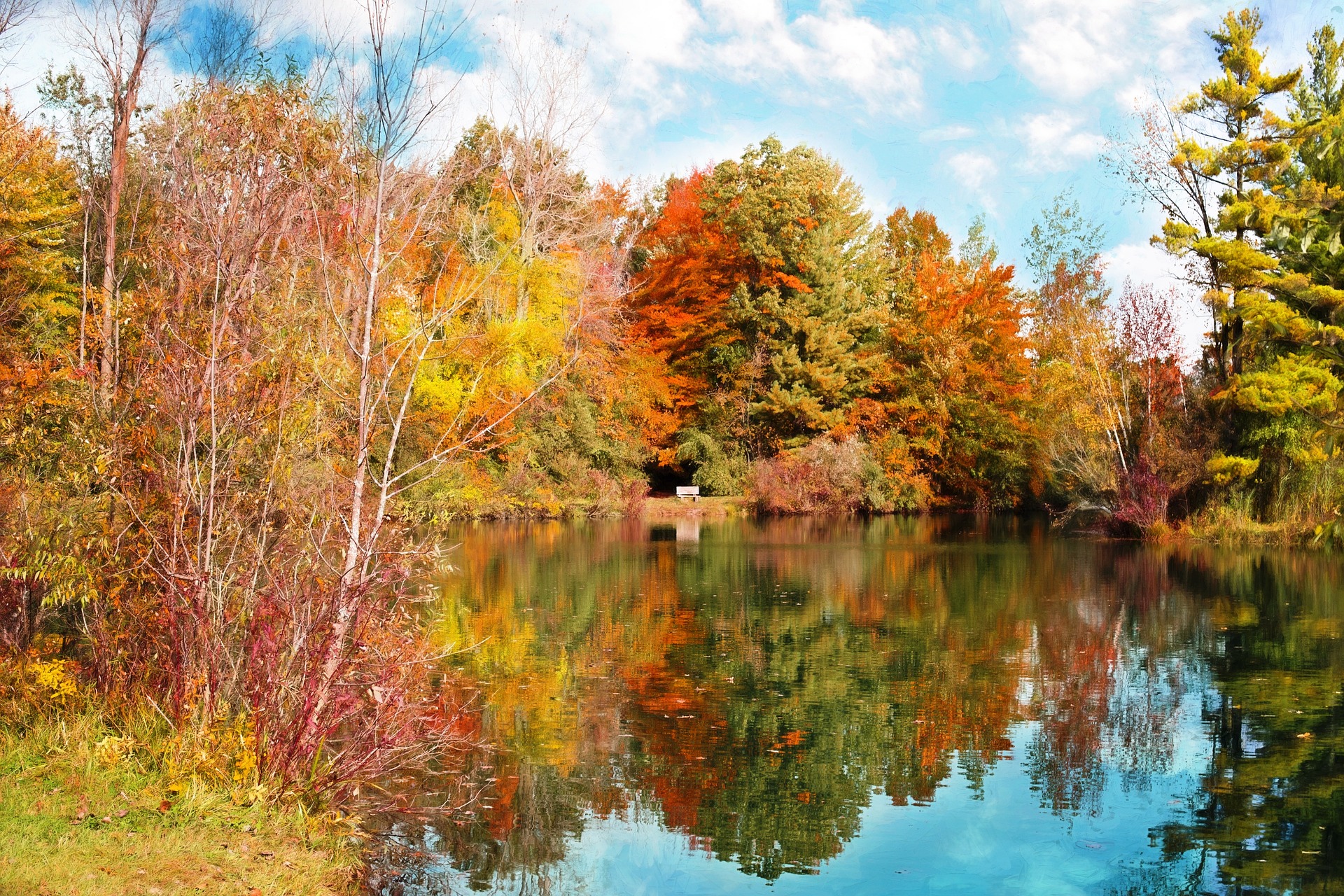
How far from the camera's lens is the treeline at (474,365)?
22.3 ft

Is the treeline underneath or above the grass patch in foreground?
above

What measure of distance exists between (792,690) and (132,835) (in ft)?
22.3

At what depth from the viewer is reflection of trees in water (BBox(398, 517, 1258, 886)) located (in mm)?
7691

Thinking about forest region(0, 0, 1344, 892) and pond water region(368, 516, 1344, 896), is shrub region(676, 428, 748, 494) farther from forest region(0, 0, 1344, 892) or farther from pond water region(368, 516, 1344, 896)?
pond water region(368, 516, 1344, 896)

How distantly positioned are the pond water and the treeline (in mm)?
1048

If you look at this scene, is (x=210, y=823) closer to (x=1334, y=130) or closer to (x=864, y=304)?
(x=1334, y=130)

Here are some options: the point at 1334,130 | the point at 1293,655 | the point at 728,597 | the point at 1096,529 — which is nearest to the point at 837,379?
the point at 1096,529

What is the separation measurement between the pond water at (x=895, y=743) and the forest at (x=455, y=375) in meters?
1.00

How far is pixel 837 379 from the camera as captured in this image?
1686 inches

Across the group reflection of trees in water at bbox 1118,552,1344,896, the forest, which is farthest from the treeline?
reflection of trees in water at bbox 1118,552,1344,896

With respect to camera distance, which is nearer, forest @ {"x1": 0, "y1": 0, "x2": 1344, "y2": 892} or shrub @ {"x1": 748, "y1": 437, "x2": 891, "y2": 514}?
forest @ {"x1": 0, "y1": 0, "x2": 1344, "y2": 892}

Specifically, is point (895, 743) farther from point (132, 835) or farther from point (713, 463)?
point (713, 463)

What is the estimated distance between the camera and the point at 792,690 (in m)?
11.1

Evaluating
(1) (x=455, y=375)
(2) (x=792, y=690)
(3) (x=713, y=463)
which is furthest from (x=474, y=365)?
(2) (x=792, y=690)
